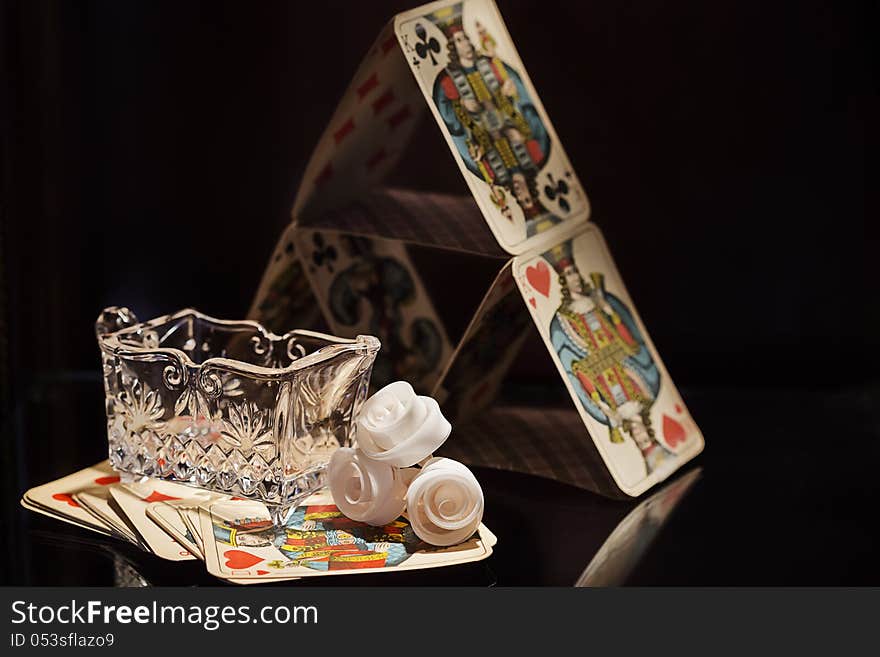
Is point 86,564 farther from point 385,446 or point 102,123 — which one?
point 102,123

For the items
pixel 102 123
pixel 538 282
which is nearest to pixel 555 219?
pixel 538 282

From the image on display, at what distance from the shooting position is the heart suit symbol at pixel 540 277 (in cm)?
Answer: 190

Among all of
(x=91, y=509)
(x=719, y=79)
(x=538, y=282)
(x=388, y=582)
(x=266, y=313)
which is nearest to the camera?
(x=388, y=582)

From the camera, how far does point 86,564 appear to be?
1568 millimetres

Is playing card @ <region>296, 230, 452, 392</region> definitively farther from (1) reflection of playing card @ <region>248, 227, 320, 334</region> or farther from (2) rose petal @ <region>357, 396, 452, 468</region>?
(2) rose petal @ <region>357, 396, 452, 468</region>

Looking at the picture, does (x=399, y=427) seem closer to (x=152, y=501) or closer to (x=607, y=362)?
(x=152, y=501)

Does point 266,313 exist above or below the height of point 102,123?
below

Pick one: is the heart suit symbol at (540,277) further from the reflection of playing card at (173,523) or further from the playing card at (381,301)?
the reflection of playing card at (173,523)

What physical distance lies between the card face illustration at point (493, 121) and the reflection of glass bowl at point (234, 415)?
0.36 m

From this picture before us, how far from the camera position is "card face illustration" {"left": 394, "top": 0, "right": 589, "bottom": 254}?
6.19 ft

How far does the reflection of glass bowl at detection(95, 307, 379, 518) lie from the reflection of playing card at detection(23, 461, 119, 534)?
5 centimetres

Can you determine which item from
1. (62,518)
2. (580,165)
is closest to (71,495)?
(62,518)

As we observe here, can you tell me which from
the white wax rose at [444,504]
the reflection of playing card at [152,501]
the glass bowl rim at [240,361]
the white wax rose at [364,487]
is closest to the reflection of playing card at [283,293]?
the glass bowl rim at [240,361]

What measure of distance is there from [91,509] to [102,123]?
107 centimetres
